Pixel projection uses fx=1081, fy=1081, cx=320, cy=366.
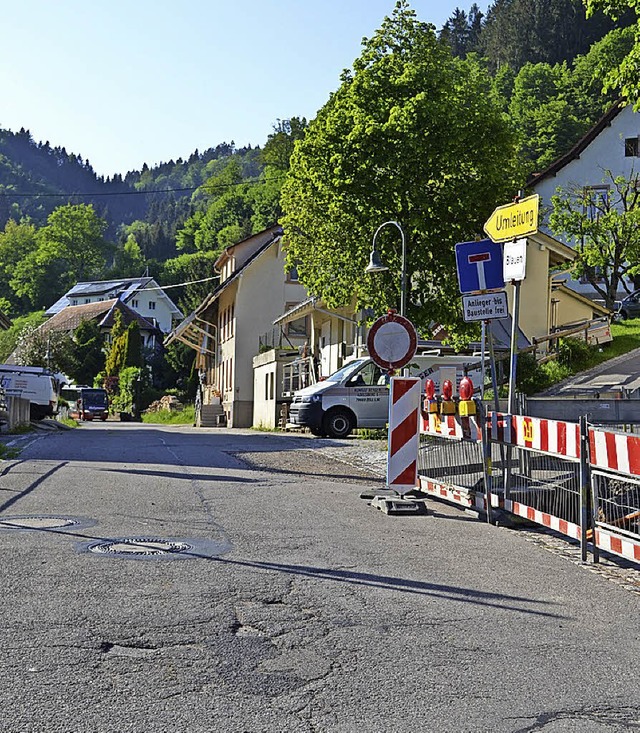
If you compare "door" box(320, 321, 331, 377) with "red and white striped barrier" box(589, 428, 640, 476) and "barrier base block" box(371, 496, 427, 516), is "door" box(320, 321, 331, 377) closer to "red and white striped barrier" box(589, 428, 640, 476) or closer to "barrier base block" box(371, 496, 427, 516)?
"barrier base block" box(371, 496, 427, 516)

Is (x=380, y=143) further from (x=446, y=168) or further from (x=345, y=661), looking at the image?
(x=345, y=661)

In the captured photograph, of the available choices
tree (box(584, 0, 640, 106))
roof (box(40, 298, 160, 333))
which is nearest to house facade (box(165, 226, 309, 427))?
tree (box(584, 0, 640, 106))

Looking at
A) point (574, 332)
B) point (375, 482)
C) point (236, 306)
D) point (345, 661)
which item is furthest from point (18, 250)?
point (345, 661)

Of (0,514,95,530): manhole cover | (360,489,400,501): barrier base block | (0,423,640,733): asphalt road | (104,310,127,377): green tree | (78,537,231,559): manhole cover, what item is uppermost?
(104,310,127,377): green tree

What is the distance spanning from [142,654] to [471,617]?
2.07 meters

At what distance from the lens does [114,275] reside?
16062 cm

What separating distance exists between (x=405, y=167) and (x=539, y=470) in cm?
1888

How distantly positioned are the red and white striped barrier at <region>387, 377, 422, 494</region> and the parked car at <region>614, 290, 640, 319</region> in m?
Result: 36.1

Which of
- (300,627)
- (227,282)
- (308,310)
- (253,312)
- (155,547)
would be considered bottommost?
(300,627)

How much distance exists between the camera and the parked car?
47491mm

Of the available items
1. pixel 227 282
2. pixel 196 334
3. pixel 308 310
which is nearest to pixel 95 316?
pixel 196 334

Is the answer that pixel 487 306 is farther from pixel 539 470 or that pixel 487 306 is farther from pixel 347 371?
pixel 347 371

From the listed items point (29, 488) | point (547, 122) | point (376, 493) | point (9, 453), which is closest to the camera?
point (29, 488)

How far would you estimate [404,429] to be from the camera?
12.4 meters
